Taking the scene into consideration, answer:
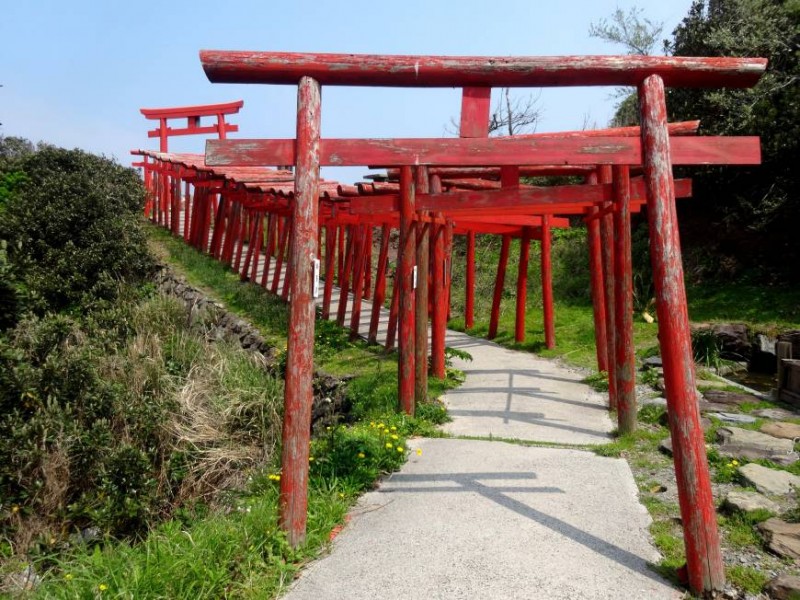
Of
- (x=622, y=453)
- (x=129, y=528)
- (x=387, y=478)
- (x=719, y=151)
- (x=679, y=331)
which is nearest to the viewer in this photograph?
(x=679, y=331)

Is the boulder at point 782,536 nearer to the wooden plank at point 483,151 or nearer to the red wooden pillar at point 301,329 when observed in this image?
the wooden plank at point 483,151

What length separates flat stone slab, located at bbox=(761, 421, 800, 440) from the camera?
6.64 metres

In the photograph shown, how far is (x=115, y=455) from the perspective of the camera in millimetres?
6984

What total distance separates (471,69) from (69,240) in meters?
11.7

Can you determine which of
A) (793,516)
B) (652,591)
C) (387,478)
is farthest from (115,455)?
(793,516)

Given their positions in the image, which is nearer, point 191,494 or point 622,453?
point 622,453

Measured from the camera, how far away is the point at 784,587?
141 inches

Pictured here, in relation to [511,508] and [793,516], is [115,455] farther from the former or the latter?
[793,516]

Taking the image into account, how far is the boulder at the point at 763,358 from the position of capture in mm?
10688

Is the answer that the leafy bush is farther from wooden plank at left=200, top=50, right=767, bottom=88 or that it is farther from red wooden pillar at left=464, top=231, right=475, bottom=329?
wooden plank at left=200, top=50, right=767, bottom=88

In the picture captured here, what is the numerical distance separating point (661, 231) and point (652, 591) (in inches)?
79.2

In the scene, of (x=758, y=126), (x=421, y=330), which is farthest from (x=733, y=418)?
(x=758, y=126)

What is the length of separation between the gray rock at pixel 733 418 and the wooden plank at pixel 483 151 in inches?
150

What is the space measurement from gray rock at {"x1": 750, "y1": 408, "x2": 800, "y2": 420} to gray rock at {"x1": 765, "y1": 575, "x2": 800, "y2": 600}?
421 cm
